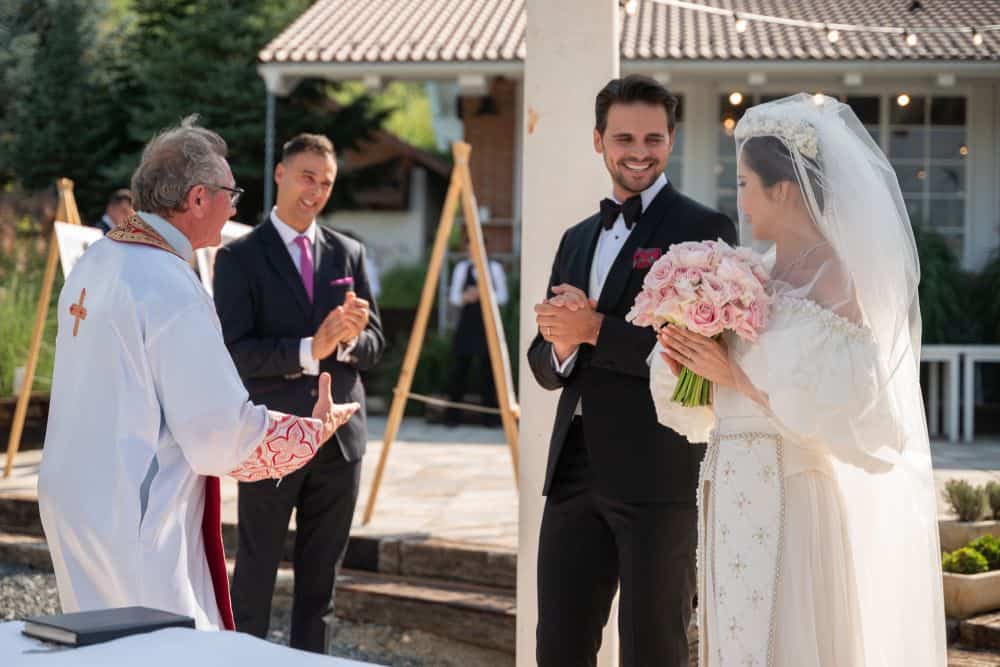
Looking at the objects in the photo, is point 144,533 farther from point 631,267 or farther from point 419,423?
point 419,423

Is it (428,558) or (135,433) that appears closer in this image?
(135,433)

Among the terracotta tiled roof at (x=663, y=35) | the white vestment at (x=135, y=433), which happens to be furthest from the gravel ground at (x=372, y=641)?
the terracotta tiled roof at (x=663, y=35)

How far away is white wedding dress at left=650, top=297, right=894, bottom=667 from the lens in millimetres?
3199

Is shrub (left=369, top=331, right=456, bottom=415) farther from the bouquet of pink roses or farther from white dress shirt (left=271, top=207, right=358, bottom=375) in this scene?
A: the bouquet of pink roses

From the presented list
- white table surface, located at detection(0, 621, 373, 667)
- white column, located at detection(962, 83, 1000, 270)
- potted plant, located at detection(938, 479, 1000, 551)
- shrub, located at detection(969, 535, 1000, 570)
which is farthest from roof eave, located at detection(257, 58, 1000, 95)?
white table surface, located at detection(0, 621, 373, 667)

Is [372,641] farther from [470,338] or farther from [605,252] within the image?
[470,338]

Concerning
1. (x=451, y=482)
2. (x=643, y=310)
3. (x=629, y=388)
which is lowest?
(x=451, y=482)

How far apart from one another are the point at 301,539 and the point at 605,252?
A: 69.3 inches

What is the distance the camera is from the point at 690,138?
47.6 ft

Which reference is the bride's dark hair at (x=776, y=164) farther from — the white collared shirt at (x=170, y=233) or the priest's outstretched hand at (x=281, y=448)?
the white collared shirt at (x=170, y=233)

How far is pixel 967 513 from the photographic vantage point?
607 centimetres

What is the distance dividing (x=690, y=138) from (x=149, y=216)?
38.0 feet

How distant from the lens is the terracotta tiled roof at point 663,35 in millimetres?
13406

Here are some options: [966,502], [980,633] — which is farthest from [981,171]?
[980,633]
